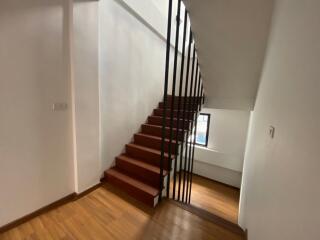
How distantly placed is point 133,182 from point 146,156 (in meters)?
0.42

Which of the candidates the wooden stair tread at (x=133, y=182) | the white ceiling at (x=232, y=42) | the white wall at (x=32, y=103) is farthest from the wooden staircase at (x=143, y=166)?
the white wall at (x=32, y=103)

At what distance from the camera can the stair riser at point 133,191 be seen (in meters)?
1.91

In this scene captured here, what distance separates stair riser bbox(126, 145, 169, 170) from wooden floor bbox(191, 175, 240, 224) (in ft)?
6.33

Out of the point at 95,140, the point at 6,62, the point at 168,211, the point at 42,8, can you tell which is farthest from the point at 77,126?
the point at 168,211

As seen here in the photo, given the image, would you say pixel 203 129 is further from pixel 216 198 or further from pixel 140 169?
pixel 140 169

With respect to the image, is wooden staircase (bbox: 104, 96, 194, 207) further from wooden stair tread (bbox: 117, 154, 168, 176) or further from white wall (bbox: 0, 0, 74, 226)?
white wall (bbox: 0, 0, 74, 226)

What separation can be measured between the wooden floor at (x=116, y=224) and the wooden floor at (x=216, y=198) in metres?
1.81

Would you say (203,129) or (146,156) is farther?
(203,129)

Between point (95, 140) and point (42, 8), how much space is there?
1500 mm

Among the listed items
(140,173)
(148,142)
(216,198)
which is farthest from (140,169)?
(216,198)

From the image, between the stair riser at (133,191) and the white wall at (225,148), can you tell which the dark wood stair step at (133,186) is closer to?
the stair riser at (133,191)

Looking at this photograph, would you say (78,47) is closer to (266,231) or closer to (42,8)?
(42,8)

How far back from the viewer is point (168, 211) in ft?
5.98

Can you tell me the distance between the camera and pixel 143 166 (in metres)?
2.22
